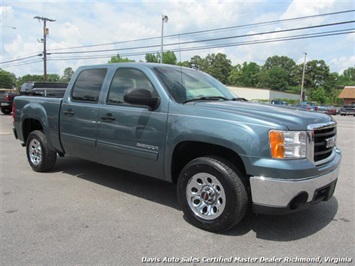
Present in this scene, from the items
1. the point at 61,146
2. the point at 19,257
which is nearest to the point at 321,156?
the point at 19,257

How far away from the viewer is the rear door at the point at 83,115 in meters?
4.90

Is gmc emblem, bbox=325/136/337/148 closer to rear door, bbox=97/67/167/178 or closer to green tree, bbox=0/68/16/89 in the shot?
rear door, bbox=97/67/167/178

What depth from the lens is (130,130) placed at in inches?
171

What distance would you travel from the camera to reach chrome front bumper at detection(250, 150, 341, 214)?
3.24 meters

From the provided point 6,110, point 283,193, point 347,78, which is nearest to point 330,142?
Answer: point 283,193

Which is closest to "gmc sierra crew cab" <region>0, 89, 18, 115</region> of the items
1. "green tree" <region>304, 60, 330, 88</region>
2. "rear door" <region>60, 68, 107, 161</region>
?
"rear door" <region>60, 68, 107, 161</region>

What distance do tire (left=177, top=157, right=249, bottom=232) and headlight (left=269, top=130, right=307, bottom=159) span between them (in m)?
0.51

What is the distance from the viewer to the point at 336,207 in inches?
180

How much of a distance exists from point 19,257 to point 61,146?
2662 millimetres

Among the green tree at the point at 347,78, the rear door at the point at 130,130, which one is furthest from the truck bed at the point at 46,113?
the green tree at the point at 347,78

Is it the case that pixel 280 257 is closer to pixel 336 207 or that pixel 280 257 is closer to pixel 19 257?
pixel 336 207

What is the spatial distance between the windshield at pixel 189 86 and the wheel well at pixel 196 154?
569 mm

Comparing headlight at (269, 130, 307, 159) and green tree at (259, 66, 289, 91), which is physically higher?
green tree at (259, 66, 289, 91)

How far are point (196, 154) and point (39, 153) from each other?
332 cm
